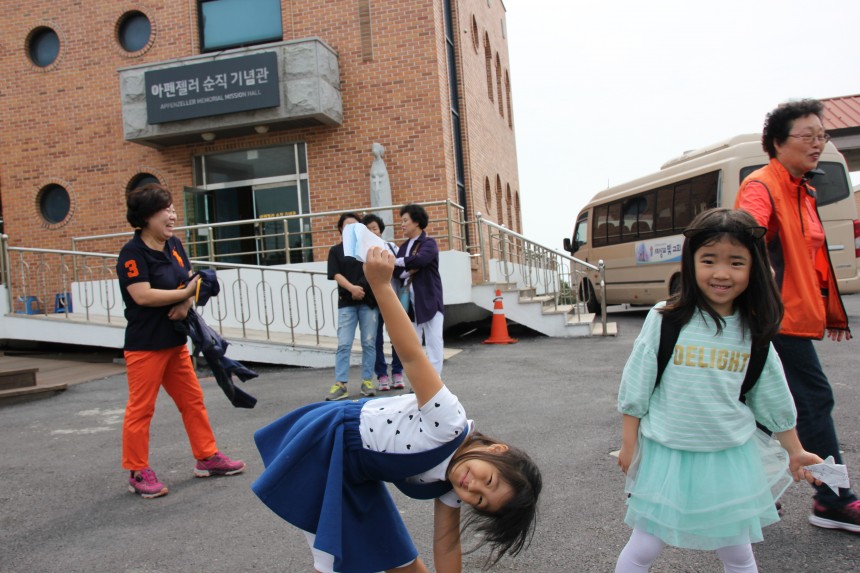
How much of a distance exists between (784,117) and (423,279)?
3919 millimetres

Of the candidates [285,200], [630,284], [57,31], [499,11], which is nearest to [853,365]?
[630,284]

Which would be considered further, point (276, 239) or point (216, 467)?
point (276, 239)

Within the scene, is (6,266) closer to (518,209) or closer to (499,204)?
(499,204)

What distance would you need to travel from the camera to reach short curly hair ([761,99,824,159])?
10.0 ft

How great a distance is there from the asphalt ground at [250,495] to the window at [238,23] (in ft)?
29.8

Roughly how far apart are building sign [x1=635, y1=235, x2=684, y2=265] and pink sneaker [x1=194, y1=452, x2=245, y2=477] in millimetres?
10734

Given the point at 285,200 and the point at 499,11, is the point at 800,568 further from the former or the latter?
the point at 499,11

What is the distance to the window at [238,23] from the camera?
46.8 ft

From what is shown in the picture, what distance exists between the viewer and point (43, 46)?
15.2 m

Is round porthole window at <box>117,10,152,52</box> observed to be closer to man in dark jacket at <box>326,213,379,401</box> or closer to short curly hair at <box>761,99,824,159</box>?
man in dark jacket at <box>326,213,379,401</box>

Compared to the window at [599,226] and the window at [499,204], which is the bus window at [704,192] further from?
the window at [499,204]

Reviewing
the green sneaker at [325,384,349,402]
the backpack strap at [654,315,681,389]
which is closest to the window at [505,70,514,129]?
the green sneaker at [325,384,349,402]

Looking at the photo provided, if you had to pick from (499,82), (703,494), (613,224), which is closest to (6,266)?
(703,494)

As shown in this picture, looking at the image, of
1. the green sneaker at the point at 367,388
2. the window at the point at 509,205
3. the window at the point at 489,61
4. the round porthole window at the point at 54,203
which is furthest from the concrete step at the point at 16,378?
the window at the point at 509,205
